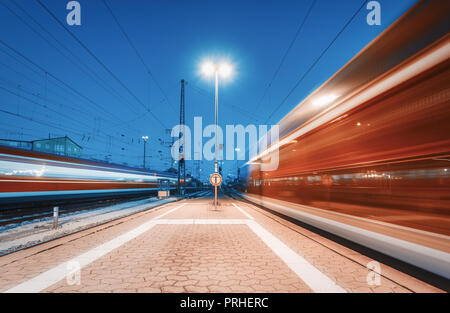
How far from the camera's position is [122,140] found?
29156 millimetres

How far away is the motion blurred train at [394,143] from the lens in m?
3.10

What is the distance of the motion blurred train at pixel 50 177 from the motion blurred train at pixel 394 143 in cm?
1223

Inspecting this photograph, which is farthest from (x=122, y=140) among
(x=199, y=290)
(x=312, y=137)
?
(x=199, y=290)

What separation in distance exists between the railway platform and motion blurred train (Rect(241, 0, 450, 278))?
540 mm

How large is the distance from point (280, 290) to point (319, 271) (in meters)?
0.96

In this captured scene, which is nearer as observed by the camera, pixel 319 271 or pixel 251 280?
pixel 251 280

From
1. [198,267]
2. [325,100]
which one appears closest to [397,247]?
[198,267]

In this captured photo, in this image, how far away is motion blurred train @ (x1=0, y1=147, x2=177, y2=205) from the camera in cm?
1029

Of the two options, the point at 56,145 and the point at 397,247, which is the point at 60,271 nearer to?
the point at 397,247

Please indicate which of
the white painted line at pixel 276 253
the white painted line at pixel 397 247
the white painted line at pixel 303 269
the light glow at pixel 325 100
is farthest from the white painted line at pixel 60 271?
the light glow at pixel 325 100

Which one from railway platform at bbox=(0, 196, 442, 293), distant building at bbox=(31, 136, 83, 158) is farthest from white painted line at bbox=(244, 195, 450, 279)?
distant building at bbox=(31, 136, 83, 158)

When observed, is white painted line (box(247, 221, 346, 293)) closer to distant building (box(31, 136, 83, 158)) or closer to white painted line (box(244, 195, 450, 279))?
white painted line (box(244, 195, 450, 279))
